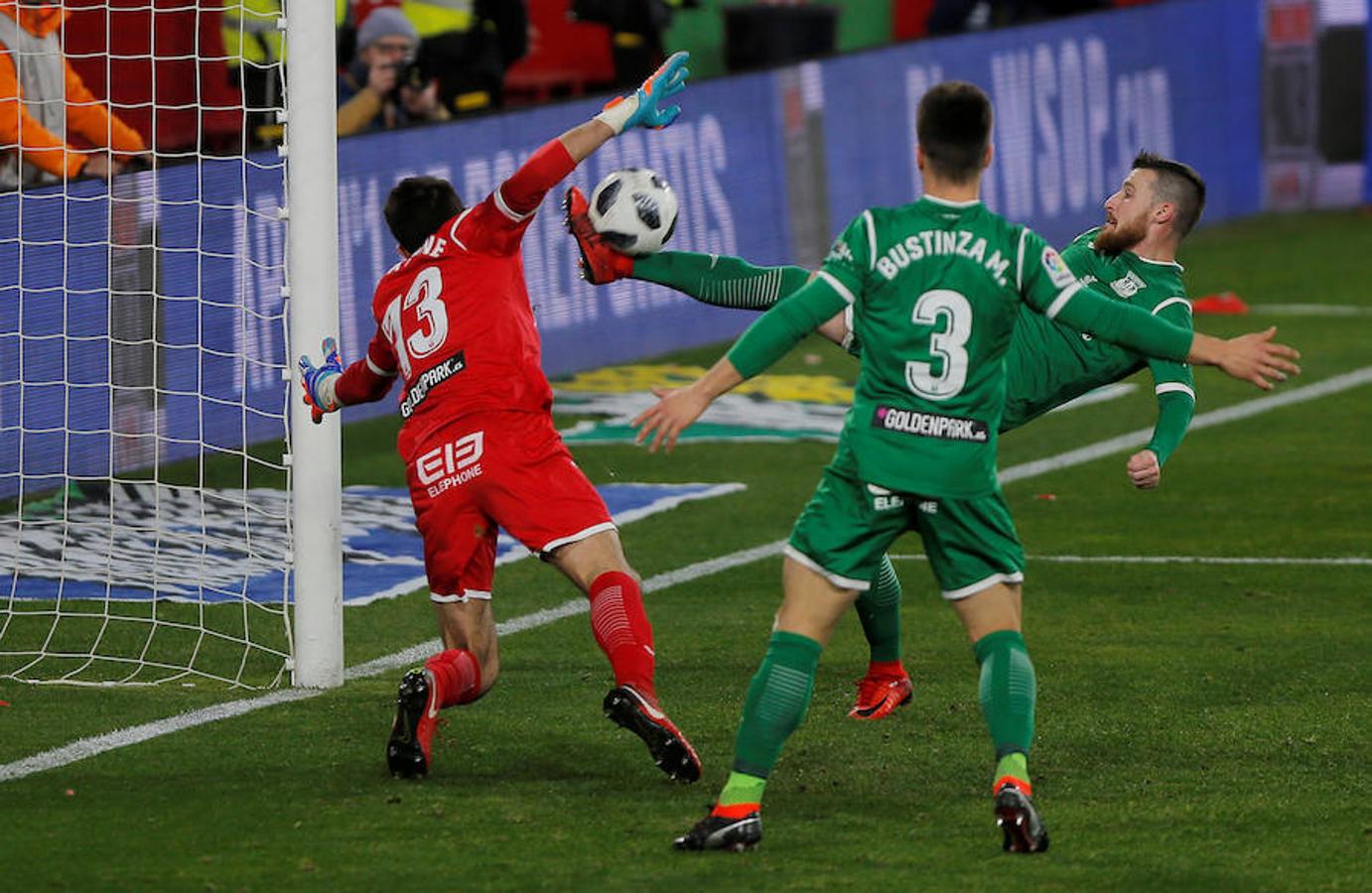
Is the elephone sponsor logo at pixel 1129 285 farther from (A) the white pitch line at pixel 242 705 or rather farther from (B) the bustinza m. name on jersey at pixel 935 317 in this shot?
(A) the white pitch line at pixel 242 705

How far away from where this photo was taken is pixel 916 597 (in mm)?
8812

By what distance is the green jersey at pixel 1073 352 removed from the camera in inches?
298

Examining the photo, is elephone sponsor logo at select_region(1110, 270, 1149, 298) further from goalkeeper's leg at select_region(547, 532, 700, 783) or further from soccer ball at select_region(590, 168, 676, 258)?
goalkeeper's leg at select_region(547, 532, 700, 783)

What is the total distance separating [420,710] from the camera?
6340 millimetres

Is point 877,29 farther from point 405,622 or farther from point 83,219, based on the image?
point 405,622

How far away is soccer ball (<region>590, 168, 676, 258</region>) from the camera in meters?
6.56

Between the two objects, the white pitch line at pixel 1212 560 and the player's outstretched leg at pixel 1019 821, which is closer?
the player's outstretched leg at pixel 1019 821

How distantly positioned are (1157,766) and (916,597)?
7.84ft

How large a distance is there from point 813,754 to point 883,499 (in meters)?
1.21

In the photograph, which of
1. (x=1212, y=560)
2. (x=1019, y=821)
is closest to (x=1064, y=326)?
(x=1019, y=821)

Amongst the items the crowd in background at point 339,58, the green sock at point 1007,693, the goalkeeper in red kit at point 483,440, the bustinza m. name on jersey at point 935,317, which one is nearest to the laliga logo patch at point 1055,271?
the bustinza m. name on jersey at point 935,317

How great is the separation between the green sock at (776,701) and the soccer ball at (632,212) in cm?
136

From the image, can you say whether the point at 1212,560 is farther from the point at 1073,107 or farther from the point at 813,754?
the point at 1073,107

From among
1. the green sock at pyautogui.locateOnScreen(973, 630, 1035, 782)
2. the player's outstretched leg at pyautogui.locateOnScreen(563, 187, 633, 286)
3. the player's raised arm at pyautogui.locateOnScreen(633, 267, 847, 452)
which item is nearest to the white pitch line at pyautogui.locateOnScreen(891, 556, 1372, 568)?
the player's outstretched leg at pyautogui.locateOnScreen(563, 187, 633, 286)
